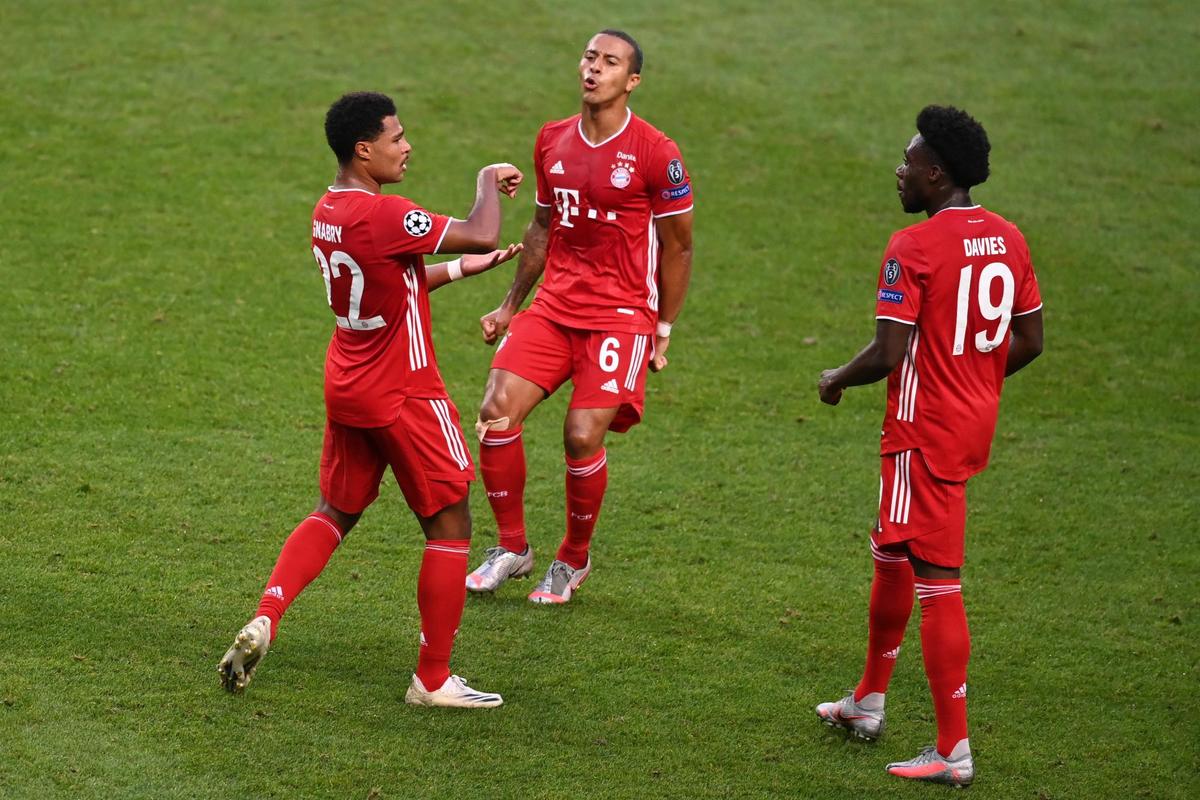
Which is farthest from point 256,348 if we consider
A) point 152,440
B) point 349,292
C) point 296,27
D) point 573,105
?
point 296,27

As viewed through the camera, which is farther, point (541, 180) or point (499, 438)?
point (541, 180)

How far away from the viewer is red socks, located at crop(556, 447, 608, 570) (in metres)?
6.16

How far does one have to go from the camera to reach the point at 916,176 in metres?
4.84

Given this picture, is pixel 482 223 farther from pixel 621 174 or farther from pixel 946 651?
pixel 946 651

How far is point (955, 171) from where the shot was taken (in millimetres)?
4797

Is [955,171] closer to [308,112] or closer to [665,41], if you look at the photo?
[308,112]

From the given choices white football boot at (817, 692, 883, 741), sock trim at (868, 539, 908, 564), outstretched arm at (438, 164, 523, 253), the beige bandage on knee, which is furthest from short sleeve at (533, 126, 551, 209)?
white football boot at (817, 692, 883, 741)

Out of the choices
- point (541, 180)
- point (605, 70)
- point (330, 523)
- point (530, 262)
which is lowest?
point (330, 523)

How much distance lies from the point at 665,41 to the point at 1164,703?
949 centimetres

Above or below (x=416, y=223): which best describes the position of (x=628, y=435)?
below

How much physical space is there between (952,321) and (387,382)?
193 centimetres

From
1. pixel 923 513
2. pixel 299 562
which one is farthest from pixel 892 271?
pixel 299 562

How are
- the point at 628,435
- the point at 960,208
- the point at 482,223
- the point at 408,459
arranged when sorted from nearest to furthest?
the point at 960,208 → the point at 482,223 → the point at 408,459 → the point at 628,435

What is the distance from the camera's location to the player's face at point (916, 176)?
4.82m
